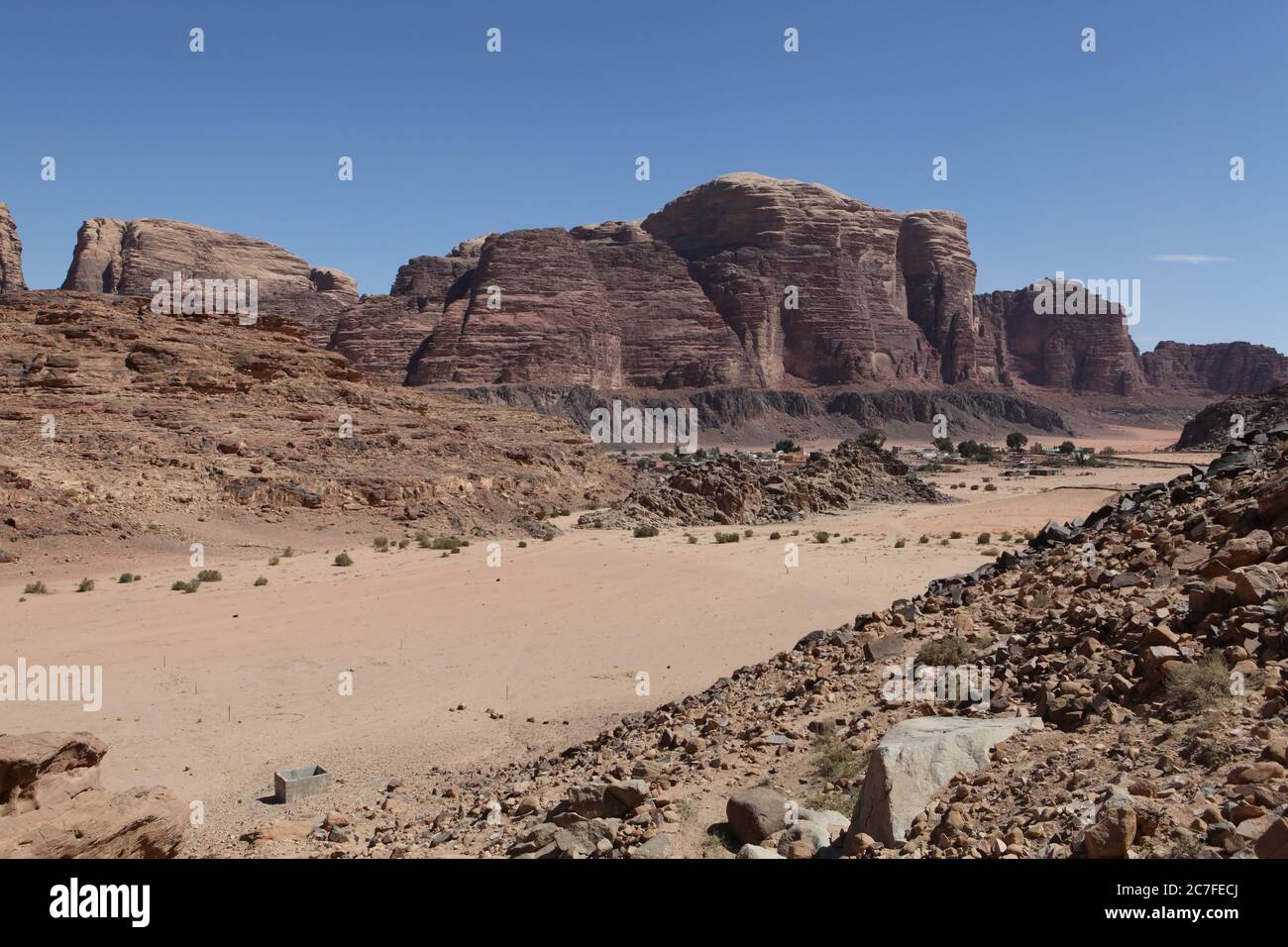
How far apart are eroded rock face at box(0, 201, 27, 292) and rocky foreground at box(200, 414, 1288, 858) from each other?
131 m

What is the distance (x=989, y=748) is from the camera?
4.93m

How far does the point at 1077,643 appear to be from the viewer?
6270mm

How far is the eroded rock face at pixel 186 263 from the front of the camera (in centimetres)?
12619

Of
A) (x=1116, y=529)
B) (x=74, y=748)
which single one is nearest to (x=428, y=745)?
(x=74, y=748)

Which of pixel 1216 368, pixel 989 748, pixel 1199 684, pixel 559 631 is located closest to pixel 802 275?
pixel 1216 368

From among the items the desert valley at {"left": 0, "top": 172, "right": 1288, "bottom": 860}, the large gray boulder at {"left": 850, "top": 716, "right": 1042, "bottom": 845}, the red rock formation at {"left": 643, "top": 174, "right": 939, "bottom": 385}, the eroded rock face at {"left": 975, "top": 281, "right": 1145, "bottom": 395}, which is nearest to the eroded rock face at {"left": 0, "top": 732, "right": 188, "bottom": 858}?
the desert valley at {"left": 0, "top": 172, "right": 1288, "bottom": 860}

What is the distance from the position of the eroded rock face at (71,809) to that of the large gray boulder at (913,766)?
13.3ft

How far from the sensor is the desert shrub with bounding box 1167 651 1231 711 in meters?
4.72

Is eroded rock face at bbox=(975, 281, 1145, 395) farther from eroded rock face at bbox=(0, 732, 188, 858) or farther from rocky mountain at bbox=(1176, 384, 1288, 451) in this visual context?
eroded rock face at bbox=(0, 732, 188, 858)

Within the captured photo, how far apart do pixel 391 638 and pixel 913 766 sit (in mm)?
10494

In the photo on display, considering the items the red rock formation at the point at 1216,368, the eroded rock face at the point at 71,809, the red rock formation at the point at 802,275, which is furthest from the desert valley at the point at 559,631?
the red rock formation at the point at 1216,368

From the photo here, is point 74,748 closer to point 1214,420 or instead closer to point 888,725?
point 888,725

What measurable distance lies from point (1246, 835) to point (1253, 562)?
3673 millimetres

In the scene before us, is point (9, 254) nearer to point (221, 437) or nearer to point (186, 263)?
point (186, 263)
